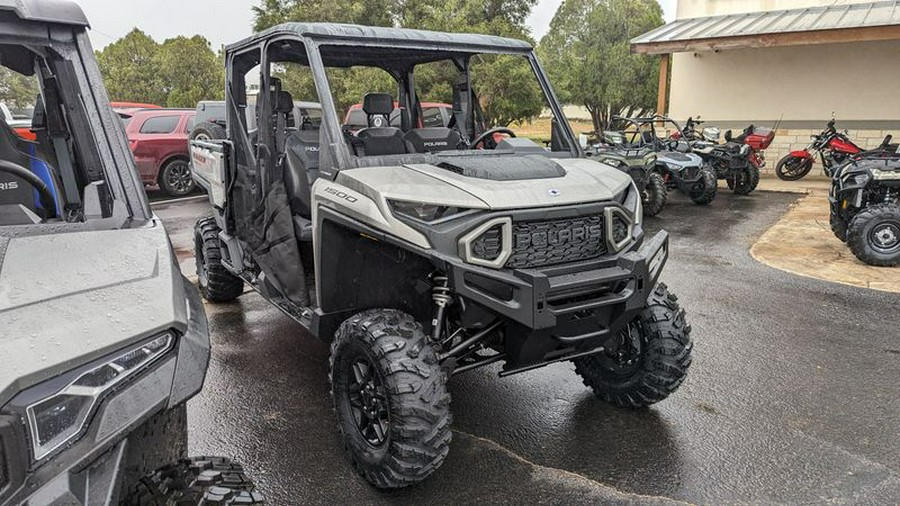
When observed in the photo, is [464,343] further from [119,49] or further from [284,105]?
[119,49]

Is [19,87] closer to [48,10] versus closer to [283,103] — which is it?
[48,10]

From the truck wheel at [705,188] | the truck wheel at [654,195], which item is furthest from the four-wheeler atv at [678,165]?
the truck wheel at [654,195]

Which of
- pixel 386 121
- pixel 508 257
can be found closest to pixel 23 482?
pixel 508 257

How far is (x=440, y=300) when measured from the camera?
2.93 metres

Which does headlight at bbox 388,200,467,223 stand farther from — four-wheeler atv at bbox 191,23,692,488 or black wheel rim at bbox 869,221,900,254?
black wheel rim at bbox 869,221,900,254

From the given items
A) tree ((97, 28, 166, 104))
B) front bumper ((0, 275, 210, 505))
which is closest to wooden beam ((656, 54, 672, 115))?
front bumper ((0, 275, 210, 505))

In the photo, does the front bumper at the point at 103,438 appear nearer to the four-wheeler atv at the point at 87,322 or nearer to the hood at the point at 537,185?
the four-wheeler atv at the point at 87,322

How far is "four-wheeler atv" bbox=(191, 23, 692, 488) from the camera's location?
2.74 meters

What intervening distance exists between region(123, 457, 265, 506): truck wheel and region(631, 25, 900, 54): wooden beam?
15.0m

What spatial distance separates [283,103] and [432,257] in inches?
83.3

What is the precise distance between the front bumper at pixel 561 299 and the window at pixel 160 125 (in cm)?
1195

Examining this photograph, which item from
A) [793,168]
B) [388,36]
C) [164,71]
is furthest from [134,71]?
[388,36]

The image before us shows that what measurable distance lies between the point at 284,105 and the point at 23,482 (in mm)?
3328

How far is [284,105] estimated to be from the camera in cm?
424
